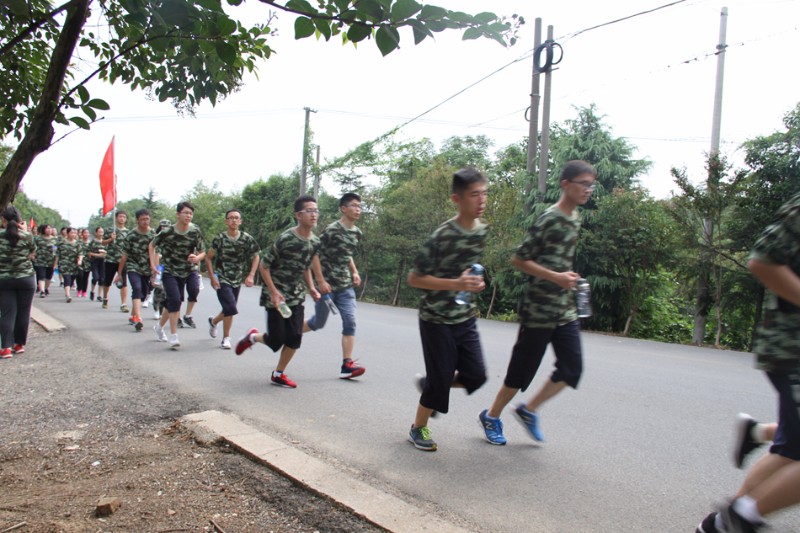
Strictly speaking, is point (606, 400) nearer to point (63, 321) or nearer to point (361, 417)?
point (361, 417)

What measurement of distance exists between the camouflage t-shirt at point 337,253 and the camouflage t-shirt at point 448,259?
2747mm

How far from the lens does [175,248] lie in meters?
8.39

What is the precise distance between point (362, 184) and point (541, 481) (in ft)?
98.3

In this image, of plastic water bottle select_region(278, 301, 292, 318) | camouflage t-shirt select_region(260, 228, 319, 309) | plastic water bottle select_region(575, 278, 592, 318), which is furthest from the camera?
camouflage t-shirt select_region(260, 228, 319, 309)

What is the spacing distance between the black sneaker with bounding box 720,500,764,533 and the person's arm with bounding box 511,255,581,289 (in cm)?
157

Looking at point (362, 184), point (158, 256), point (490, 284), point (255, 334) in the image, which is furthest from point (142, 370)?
point (362, 184)

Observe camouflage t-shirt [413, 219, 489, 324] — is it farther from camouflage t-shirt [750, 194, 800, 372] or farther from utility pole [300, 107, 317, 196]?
utility pole [300, 107, 317, 196]

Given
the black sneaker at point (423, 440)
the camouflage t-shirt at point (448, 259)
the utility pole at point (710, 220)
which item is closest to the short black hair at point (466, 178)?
the camouflage t-shirt at point (448, 259)

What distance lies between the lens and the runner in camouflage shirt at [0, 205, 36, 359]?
22.8ft

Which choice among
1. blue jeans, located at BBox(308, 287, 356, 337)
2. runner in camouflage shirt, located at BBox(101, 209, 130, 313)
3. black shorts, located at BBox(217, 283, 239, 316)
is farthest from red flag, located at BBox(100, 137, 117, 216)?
blue jeans, located at BBox(308, 287, 356, 337)

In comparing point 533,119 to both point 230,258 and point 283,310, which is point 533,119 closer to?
point 230,258

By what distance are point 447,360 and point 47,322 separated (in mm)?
8944

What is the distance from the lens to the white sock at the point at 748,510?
91.4 inches

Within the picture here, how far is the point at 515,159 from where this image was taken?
32938 mm
